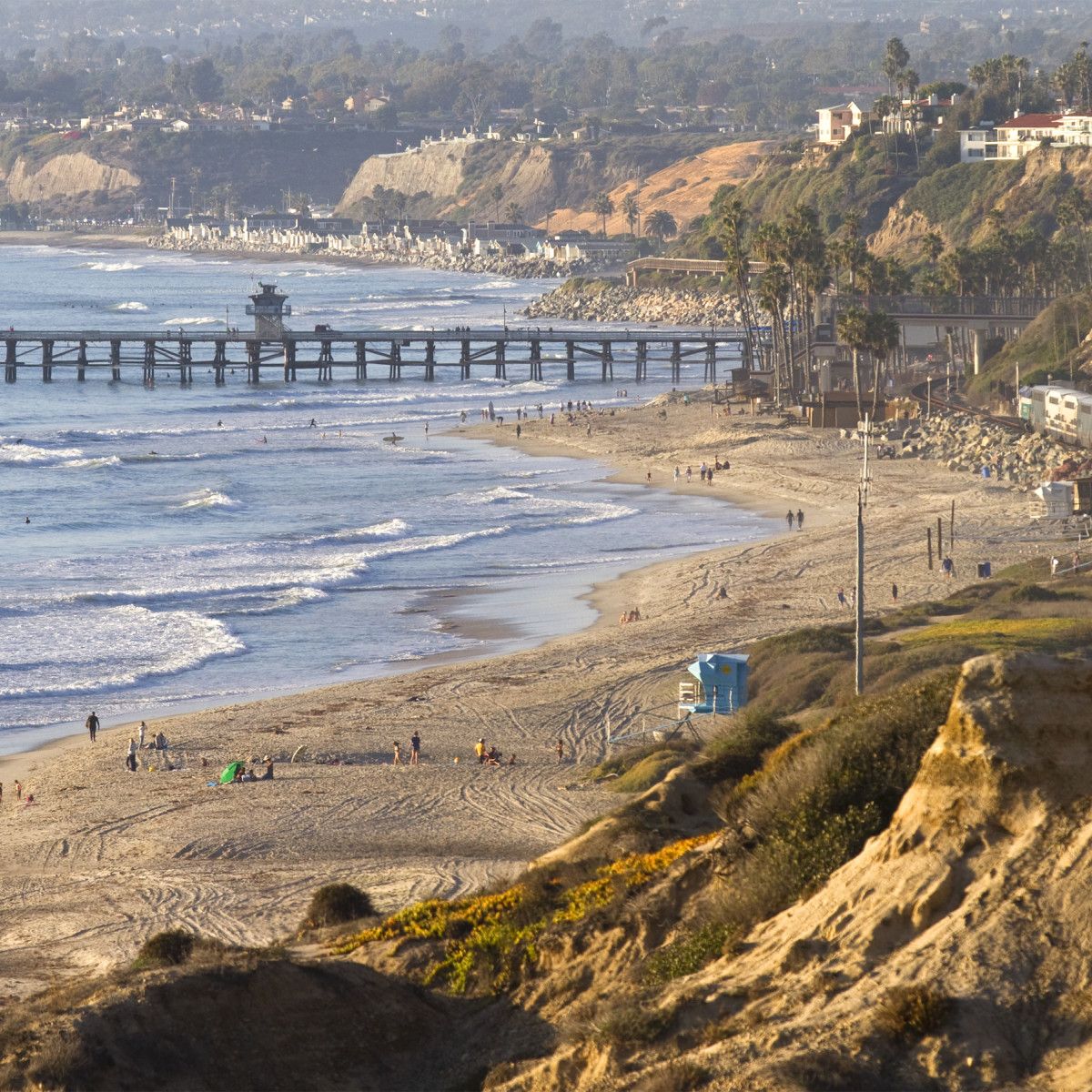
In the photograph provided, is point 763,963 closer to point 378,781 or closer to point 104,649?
point 378,781

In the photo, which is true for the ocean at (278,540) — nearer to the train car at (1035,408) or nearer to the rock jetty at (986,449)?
the rock jetty at (986,449)

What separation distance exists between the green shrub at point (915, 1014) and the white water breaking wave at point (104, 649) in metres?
26.3

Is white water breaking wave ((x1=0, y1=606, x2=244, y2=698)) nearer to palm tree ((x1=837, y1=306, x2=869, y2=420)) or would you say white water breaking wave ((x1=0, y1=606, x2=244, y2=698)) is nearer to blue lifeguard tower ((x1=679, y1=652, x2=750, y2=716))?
blue lifeguard tower ((x1=679, y1=652, x2=750, y2=716))

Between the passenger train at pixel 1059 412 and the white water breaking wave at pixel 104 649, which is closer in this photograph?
the white water breaking wave at pixel 104 649

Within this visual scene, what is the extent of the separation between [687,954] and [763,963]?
3.22 feet

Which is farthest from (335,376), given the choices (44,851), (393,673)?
(44,851)

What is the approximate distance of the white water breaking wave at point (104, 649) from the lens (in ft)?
116

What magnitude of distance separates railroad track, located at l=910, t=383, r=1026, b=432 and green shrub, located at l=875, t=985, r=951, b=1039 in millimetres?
53743

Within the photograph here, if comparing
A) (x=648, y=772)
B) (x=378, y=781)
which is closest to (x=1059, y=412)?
(x=378, y=781)

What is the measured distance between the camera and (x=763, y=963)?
11.8 meters

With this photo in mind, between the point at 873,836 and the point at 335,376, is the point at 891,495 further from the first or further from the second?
the point at 335,376

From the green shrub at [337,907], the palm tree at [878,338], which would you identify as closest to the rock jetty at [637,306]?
the palm tree at [878,338]

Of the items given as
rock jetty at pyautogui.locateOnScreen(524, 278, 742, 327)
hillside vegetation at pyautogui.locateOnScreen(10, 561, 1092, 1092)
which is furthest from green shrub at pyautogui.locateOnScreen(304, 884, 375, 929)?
rock jetty at pyautogui.locateOnScreen(524, 278, 742, 327)

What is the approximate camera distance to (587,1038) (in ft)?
38.2
